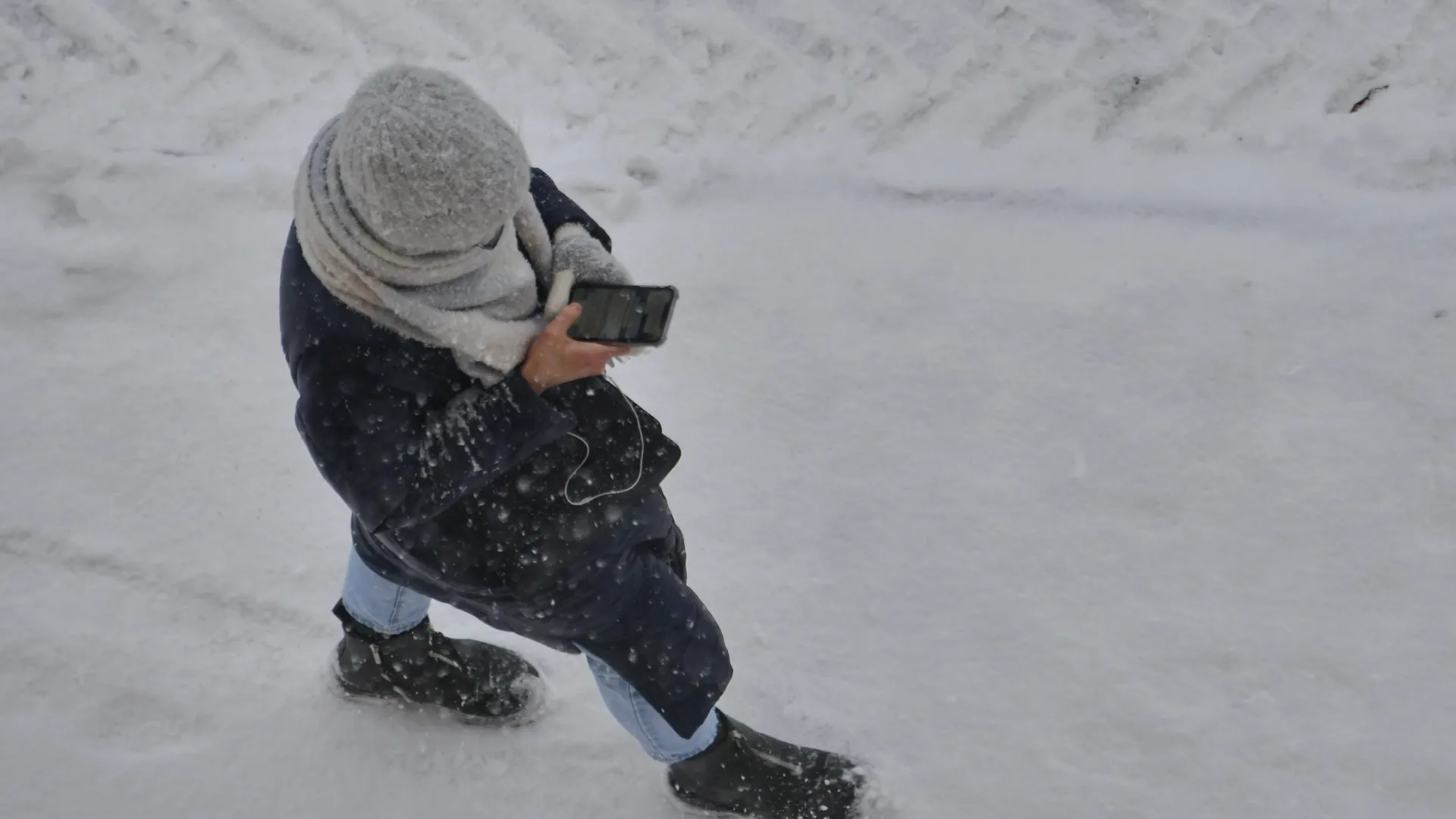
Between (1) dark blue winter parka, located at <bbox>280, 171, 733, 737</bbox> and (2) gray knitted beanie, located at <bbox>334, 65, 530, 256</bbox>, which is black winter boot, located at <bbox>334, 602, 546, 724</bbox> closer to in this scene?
(1) dark blue winter parka, located at <bbox>280, 171, 733, 737</bbox>

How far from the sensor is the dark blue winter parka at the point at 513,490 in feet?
3.98

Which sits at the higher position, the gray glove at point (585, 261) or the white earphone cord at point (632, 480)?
the gray glove at point (585, 261)

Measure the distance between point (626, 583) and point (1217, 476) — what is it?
129 centimetres

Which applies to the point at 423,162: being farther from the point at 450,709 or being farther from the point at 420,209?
the point at 450,709

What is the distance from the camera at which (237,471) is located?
2.30 m

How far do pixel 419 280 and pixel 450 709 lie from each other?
1.00 metres

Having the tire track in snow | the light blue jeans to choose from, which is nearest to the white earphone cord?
the light blue jeans

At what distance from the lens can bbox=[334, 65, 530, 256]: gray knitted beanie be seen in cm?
108

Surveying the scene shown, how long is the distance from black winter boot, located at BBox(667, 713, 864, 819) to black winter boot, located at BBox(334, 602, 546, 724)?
1.03 ft

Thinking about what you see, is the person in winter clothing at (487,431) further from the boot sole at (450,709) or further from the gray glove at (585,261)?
the boot sole at (450,709)

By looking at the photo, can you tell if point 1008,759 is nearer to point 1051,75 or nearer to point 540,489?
point 540,489

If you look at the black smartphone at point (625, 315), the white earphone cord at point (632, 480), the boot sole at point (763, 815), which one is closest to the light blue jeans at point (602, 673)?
the boot sole at point (763, 815)

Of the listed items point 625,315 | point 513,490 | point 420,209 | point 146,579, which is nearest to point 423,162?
point 420,209

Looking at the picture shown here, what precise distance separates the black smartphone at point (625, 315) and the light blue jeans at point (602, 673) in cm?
52
